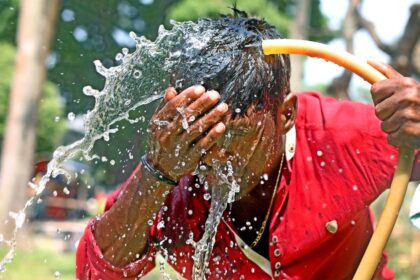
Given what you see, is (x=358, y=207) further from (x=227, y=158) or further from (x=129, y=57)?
(x=129, y=57)

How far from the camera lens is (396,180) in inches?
86.4

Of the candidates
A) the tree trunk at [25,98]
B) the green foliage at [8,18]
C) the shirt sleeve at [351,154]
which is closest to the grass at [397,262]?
the tree trunk at [25,98]

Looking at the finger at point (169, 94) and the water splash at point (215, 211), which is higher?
the finger at point (169, 94)

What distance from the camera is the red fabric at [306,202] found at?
2.42 m

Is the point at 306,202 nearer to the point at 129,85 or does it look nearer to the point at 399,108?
the point at 399,108

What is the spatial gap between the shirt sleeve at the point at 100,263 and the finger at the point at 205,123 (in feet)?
1.13

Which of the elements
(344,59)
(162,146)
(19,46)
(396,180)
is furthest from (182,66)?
(19,46)

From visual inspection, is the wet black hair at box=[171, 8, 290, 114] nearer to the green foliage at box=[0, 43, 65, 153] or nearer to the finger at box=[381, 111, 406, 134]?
the finger at box=[381, 111, 406, 134]

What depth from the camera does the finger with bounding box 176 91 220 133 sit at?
6.57 ft

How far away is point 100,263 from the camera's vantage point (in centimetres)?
236

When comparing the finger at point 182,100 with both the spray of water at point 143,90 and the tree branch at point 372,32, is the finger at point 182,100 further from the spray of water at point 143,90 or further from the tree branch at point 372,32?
the tree branch at point 372,32

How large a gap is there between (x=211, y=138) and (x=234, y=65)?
8.0 inches

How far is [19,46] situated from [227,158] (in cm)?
853

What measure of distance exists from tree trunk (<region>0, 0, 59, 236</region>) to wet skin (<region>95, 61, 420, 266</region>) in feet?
25.6
